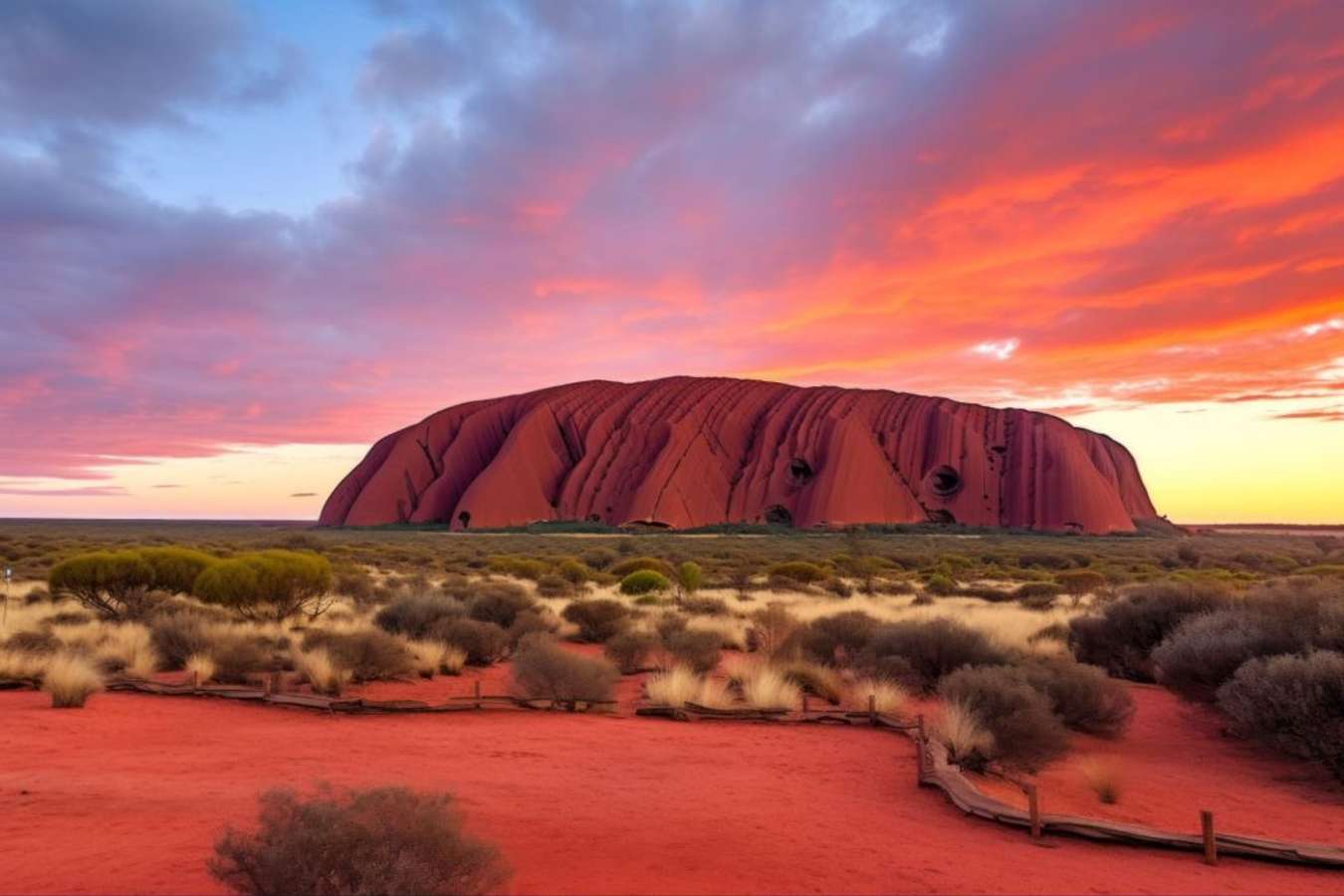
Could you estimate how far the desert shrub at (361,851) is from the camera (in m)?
4.77

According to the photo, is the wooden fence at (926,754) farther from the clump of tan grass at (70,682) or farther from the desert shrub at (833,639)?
the desert shrub at (833,639)

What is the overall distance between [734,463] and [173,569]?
2940 inches

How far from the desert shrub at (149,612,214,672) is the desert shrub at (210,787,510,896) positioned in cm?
1192

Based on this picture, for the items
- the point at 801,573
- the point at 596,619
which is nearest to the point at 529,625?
the point at 596,619

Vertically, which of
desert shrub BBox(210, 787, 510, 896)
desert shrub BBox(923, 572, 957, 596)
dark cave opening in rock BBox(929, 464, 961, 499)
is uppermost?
dark cave opening in rock BBox(929, 464, 961, 499)

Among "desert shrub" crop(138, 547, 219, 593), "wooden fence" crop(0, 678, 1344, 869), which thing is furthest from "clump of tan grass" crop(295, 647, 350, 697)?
"desert shrub" crop(138, 547, 219, 593)

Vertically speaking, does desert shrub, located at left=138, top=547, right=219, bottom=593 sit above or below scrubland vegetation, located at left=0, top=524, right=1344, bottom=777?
above

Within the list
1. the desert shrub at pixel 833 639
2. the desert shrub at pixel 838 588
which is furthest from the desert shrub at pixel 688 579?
the desert shrub at pixel 833 639

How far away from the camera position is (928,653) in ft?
49.0

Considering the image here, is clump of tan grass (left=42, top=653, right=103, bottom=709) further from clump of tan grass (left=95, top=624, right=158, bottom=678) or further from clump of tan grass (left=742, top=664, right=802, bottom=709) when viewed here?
clump of tan grass (left=742, top=664, right=802, bottom=709)

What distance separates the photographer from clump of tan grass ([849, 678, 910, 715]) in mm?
12461

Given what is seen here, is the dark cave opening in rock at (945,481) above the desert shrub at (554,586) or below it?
above

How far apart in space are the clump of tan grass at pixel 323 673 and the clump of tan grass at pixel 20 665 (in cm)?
377

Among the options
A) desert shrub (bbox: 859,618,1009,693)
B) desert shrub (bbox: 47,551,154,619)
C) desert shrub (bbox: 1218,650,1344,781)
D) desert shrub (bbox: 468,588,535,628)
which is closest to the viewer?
desert shrub (bbox: 1218,650,1344,781)
